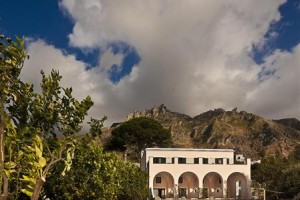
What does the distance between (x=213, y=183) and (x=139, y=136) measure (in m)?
15.9

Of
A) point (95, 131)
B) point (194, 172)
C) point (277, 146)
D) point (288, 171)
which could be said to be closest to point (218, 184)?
point (194, 172)

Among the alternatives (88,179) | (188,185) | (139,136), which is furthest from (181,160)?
(88,179)

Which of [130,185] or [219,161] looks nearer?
[130,185]

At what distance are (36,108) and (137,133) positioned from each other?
63355 mm

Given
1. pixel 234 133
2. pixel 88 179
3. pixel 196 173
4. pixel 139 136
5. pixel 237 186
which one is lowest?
pixel 237 186

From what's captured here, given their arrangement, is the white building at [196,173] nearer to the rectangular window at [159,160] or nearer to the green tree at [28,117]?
the rectangular window at [159,160]

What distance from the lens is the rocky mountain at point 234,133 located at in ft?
519

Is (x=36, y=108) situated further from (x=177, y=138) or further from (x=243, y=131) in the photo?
(x=243, y=131)

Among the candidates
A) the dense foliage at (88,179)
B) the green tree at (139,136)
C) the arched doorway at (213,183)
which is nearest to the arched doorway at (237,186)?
the arched doorway at (213,183)

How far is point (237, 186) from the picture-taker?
6275 centimetres

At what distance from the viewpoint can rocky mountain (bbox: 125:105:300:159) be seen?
15825 cm

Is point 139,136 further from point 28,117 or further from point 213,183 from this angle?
point 28,117

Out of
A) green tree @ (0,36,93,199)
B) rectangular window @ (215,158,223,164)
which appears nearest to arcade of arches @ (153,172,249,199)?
rectangular window @ (215,158,223,164)

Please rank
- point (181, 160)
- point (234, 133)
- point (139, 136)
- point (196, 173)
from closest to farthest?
point (196, 173) < point (181, 160) < point (139, 136) < point (234, 133)
